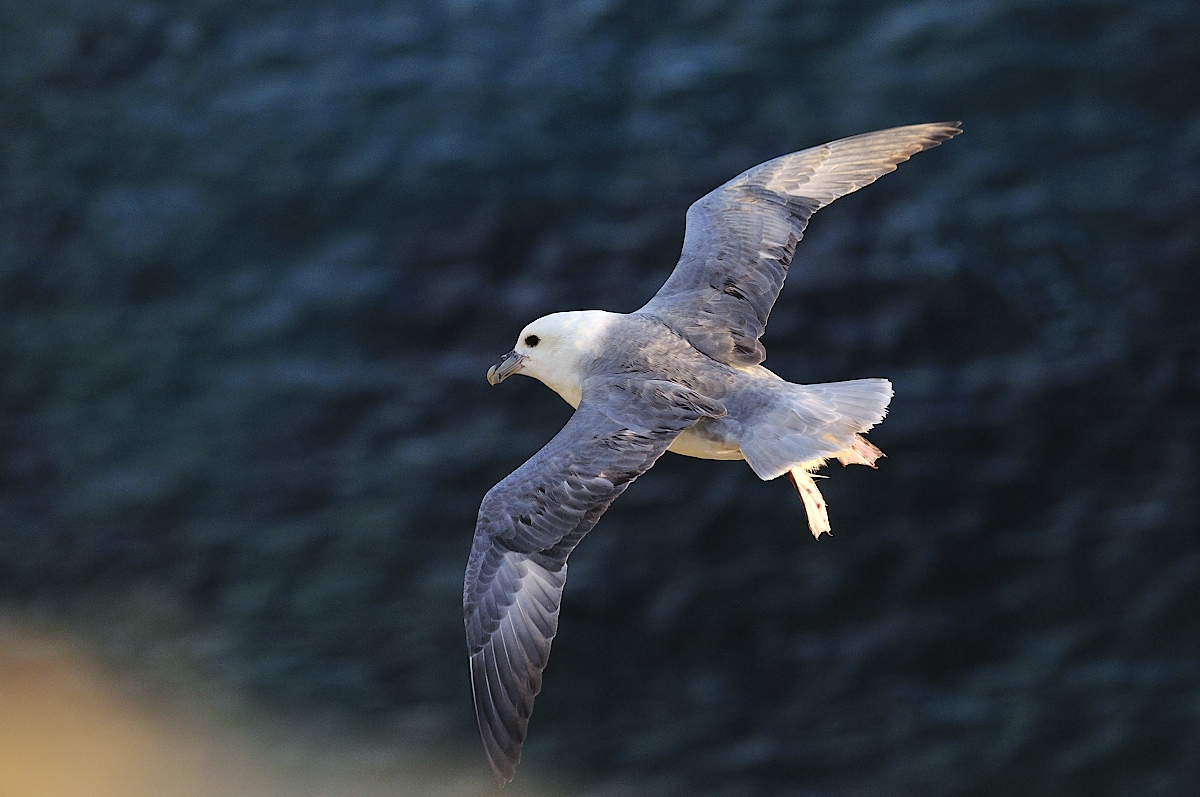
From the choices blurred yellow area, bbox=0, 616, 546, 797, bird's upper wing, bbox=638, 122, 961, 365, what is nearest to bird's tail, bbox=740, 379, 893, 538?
bird's upper wing, bbox=638, 122, 961, 365

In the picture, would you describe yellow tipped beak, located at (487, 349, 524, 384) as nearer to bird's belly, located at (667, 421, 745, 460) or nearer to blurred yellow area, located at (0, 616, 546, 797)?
bird's belly, located at (667, 421, 745, 460)

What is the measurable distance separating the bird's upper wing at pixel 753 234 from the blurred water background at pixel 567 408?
0.64m

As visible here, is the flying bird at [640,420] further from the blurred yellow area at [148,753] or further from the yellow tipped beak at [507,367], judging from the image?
the blurred yellow area at [148,753]

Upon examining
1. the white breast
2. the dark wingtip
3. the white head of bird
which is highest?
the dark wingtip

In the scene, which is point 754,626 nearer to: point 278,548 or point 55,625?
point 278,548

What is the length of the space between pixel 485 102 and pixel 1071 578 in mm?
4273

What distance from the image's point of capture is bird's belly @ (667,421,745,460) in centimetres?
595

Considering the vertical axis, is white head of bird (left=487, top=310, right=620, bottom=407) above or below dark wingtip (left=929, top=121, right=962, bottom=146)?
below

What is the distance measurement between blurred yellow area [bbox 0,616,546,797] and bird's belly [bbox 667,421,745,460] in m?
1.69

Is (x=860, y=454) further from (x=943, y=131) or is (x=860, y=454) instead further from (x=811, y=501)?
(x=943, y=131)

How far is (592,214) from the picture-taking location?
8.17m

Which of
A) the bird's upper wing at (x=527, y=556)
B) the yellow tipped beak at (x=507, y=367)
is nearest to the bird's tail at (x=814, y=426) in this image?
the bird's upper wing at (x=527, y=556)

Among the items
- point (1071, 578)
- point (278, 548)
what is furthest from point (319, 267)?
point (1071, 578)

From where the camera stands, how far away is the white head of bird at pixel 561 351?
6.27 m
